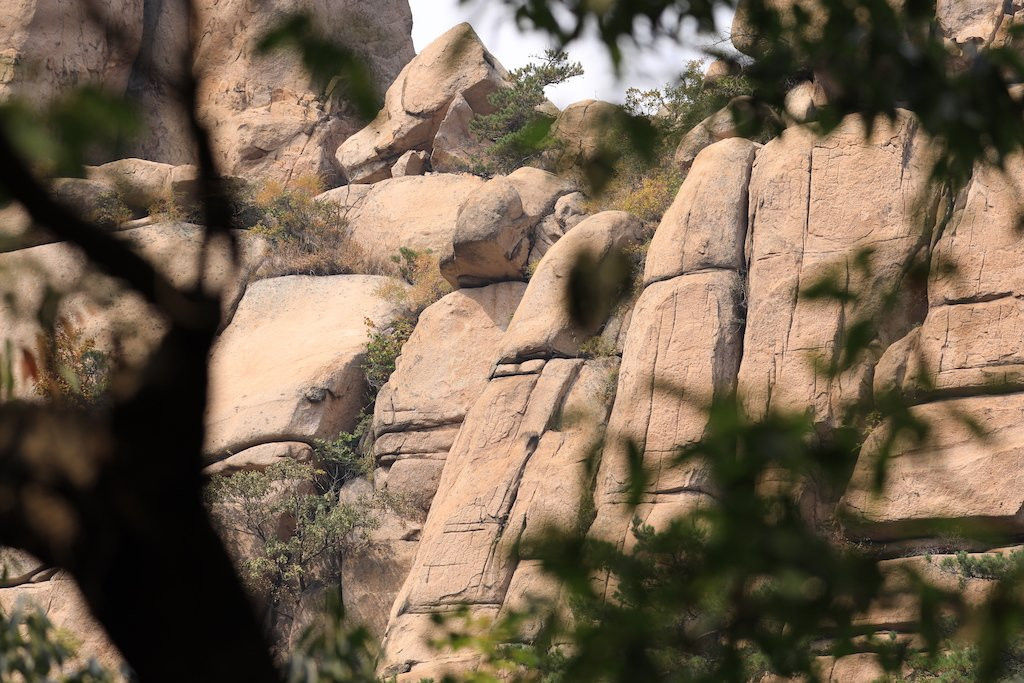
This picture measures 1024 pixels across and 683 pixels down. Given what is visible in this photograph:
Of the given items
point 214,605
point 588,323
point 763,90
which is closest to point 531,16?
point 763,90

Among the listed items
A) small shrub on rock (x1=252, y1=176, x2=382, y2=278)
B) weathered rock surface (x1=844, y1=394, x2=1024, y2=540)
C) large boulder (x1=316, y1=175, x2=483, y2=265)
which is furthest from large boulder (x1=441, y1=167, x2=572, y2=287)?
weathered rock surface (x1=844, y1=394, x2=1024, y2=540)

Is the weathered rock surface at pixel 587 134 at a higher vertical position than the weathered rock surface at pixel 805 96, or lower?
lower

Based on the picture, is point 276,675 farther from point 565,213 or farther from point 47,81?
point 47,81

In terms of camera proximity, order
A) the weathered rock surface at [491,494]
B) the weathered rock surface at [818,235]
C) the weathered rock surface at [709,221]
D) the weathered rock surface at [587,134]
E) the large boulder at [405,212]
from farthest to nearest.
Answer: the large boulder at [405,212] → the weathered rock surface at [709,221] → the weathered rock surface at [491,494] → the weathered rock surface at [818,235] → the weathered rock surface at [587,134]

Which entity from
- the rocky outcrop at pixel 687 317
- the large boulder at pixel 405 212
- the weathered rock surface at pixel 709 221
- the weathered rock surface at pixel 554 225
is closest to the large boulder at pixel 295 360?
the large boulder at pixel 405 212

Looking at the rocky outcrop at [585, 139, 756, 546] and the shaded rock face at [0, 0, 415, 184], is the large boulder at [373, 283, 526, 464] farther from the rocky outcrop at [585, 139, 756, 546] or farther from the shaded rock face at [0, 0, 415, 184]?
the shaded rock face at [0, 0, 415, 184]

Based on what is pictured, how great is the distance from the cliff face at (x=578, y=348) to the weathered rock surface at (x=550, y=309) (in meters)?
0.05

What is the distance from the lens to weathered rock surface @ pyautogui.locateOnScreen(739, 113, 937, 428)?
14.4 meters

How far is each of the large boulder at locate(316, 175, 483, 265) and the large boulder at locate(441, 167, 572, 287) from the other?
3469 millimetres

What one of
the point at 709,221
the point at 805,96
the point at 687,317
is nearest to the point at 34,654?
the point at 687,317

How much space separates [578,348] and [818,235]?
4394mm

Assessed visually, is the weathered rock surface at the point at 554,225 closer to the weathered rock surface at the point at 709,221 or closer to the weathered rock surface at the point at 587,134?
the weathered rock surface at the point at 709,221

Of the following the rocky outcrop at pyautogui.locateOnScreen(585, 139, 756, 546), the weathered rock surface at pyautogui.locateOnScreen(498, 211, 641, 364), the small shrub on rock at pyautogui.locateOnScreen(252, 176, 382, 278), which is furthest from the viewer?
the small shrub on rock at pyautogui.locateOnScreen(252, 176, 382, 278)

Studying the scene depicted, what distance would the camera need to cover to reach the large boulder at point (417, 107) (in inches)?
1083
